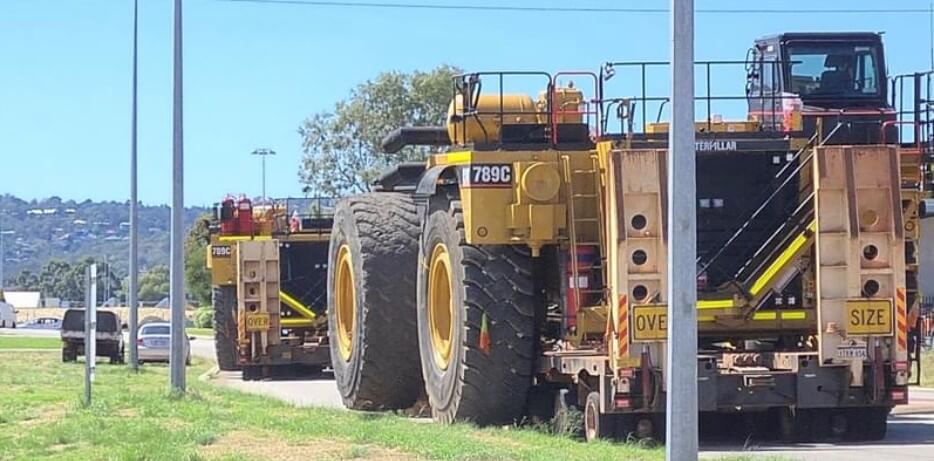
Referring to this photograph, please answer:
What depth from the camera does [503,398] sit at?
1616cm

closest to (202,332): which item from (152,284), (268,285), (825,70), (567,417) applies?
(268,285)

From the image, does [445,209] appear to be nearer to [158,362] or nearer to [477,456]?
[477,456]

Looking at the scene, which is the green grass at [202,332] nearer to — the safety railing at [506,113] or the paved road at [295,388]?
the paved road at [295,388]

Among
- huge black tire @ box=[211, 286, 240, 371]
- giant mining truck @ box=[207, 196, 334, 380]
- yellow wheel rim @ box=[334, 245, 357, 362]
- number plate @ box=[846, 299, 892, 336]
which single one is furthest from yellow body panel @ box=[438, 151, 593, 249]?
huge black tire @ box=[211, 286, 240, 371]

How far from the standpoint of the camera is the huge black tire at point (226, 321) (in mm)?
33938

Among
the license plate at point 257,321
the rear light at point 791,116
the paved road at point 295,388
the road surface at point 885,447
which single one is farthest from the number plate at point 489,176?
the license plate at point 257,321

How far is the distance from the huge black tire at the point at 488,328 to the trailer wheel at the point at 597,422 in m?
1.06

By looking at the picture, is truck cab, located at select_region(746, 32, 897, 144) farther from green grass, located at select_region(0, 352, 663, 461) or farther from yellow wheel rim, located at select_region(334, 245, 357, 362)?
green grass, located at select_region(0, 352, 663, 461)

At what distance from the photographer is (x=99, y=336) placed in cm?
4378

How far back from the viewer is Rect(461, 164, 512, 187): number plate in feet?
51.4

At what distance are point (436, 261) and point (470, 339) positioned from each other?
1839 mm

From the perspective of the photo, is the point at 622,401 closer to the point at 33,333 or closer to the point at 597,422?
the point at 597,422

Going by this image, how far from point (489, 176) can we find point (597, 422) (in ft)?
8.66

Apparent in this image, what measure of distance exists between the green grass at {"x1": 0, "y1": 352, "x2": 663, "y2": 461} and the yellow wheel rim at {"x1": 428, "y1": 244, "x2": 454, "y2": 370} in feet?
2.71
